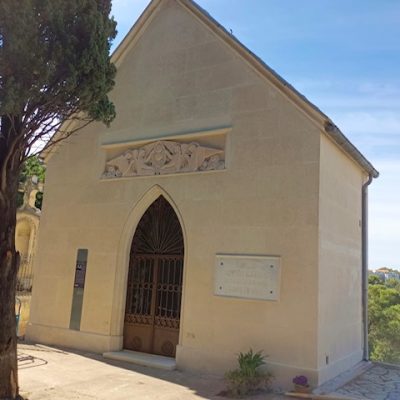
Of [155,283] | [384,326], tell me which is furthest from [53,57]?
[384,326]

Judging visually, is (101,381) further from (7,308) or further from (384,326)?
(384,326)

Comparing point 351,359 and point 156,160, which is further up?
point 156,160

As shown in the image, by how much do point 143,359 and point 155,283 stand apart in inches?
60.2

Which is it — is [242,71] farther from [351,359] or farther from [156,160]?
[351,359]

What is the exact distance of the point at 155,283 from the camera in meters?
9.54

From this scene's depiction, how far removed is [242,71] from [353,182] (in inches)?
134

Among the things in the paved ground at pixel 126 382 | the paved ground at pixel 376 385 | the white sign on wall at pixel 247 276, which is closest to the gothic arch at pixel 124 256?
the paved ground at pixel 126 382

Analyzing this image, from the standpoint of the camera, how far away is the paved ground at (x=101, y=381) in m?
6.50

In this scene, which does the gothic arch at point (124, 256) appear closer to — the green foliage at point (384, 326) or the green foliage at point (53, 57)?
the green foliage at point (53, 57)

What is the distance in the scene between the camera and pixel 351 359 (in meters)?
9.04

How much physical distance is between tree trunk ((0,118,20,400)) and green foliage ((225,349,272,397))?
10.1 ft

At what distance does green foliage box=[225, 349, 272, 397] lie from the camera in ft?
22.5

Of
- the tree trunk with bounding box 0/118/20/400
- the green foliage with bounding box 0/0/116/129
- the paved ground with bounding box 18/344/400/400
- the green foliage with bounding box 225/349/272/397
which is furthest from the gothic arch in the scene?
the tree trunk with bounding box 0/118/20/400

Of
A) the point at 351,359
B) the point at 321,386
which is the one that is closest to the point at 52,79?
the point at 321,386
